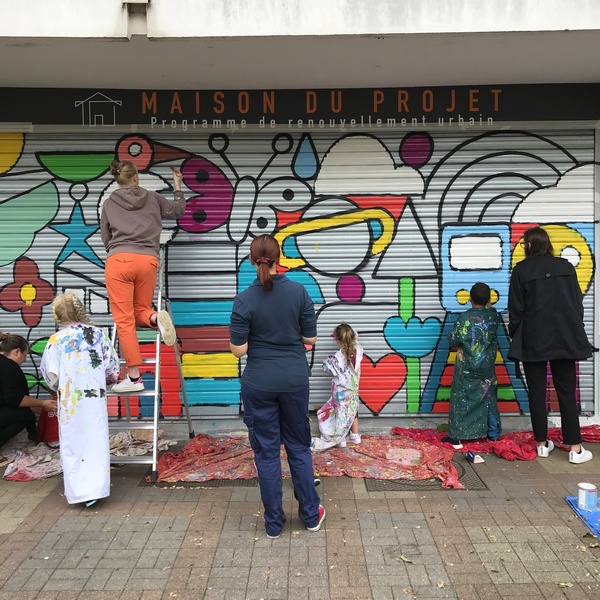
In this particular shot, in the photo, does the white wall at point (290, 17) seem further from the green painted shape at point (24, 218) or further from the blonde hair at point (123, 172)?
the green painted shape at point (24, 218)

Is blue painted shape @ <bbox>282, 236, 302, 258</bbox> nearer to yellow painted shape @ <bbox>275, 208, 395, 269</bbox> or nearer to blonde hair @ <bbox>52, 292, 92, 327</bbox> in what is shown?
yellow painted shape @ <bbox>275, 208, 395, 269</bbox>

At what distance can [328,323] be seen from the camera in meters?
5.82

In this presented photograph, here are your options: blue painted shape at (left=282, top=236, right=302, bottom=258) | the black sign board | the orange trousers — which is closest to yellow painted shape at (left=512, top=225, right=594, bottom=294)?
the black sign board

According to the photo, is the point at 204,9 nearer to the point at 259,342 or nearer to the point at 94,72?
the point at 94,72

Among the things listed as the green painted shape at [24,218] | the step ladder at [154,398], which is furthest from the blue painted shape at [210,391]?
the green painted shape at [24,218]

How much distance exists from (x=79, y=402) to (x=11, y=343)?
169 centimetres

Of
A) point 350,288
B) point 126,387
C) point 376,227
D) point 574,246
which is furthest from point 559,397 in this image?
point 126,387

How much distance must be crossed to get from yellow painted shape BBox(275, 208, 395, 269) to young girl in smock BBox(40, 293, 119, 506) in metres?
2.21

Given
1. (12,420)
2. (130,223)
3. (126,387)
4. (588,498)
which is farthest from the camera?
(12,420)

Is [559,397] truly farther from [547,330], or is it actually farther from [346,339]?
[346,339]

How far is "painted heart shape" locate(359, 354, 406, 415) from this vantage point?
5.82m

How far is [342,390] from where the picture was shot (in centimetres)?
530

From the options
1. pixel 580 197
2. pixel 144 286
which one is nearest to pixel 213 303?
pixel 144 286

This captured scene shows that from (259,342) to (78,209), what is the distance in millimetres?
3147
